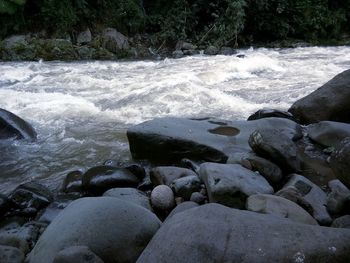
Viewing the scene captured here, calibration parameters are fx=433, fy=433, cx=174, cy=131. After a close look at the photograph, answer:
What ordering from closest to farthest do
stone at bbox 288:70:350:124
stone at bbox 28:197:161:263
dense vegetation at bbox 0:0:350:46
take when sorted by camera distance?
stone at bbox 28:197:161:263 → stone at bbox 288:70:350:124 → dense vegetation at bbox 0:0:350:46

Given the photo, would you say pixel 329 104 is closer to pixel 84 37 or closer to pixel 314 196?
pixel 314 196

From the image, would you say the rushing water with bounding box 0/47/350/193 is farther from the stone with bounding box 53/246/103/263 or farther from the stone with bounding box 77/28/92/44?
the stone with bounding box 77/28/92/44

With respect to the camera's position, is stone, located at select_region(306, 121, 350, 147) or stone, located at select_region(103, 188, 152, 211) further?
stone, located at select_region(306, 121, 350, 147)

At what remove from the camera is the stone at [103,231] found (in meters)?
2.46

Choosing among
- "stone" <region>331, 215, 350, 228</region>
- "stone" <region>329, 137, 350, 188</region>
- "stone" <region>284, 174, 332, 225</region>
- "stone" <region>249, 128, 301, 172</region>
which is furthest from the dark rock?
"stone" <region>331, 215, 350, 228</region>

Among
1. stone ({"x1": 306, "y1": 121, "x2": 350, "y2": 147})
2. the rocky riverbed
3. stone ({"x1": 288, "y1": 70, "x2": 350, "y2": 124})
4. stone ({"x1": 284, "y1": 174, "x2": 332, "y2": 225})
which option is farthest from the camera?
stone ({"x1": 288, "y1": 70, "x2": 350, "y2": 124})

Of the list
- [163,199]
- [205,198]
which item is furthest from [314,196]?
[163,199]

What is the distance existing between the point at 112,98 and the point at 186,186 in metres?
3.77

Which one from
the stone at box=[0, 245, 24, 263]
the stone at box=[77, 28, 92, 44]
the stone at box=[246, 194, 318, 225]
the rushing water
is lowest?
the rushing water

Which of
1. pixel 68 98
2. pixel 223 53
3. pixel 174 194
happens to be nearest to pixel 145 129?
pixel 174 194

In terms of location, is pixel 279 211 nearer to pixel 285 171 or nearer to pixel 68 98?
pixel 285 171

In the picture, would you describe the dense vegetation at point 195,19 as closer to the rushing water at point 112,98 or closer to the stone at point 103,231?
the rushing water at point 112,98

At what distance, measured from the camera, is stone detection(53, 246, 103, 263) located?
86.9 inches

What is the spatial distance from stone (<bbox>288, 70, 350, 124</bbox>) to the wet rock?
2.31 metres
